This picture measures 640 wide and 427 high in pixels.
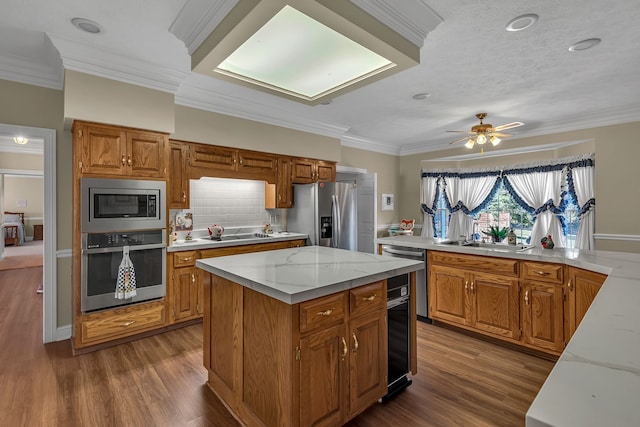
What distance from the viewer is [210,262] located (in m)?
2.28

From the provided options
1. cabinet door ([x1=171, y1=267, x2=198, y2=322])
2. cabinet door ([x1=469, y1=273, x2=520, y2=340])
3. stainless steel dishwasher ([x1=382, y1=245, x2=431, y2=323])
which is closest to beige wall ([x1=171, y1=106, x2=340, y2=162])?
cabinet door ([x1=171, y1=267, x2=198, y2=322])

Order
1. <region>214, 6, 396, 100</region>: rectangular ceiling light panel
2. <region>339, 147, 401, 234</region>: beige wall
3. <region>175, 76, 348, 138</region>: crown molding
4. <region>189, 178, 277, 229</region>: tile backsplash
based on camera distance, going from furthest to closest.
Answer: <region>339, 147, 401, 234</region>: beige wall, <region>189, 178, 277, 229</region>: tile backsplash, <region>175, 76, 348, 138</region>: crown molding, <region>214, 6, 396, 100</region>: rectangular ceiling light panel

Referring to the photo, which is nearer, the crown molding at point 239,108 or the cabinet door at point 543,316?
the cabinet door at point 543,316

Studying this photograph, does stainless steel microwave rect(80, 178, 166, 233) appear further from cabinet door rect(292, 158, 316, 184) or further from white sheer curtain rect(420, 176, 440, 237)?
white sheer curtain rect(420, 176, 440, 237)

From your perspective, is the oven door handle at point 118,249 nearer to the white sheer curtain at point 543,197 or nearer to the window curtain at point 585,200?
the white sheer curtain at point 543,197

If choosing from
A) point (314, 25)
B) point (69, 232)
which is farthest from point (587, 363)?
point (69, 232)

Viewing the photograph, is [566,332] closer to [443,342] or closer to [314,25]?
[443,342]

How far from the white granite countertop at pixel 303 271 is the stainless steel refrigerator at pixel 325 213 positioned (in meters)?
1.92

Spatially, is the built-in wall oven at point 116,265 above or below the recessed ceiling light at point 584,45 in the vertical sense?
below

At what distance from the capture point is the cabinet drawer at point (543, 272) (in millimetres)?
2777

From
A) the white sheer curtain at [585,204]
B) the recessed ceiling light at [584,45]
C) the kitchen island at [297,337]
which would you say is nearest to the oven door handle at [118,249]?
the kitchen island at [297,337]

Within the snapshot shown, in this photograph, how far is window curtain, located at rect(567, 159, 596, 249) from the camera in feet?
14.4

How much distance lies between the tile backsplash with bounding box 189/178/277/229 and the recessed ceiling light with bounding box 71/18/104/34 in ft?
6.56

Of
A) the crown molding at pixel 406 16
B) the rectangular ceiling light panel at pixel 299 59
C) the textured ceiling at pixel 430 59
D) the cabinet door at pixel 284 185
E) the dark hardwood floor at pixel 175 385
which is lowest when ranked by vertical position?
the dark hardwood floor at pixel 175 385
